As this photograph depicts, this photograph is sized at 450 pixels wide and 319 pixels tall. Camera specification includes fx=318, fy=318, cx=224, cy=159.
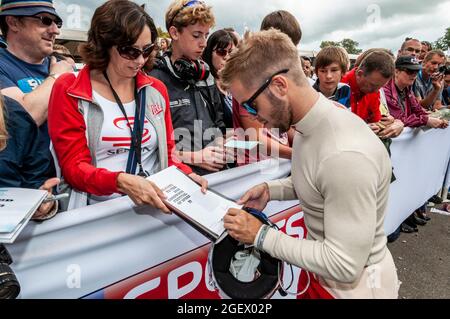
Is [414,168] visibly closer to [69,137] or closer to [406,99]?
[406,99]

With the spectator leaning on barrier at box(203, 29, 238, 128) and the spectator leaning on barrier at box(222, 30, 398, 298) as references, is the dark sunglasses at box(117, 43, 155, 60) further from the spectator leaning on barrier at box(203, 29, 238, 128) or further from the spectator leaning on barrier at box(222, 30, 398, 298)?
the spectator leaning on barrier at box(203, 29, 238, 128)

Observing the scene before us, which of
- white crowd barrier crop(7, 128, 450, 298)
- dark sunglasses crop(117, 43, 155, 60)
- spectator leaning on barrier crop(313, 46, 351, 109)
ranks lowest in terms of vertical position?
white crowd barrier crop(7, 128, 450, 298)

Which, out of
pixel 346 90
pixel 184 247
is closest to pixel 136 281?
pixel 184 247

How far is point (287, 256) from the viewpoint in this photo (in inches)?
48.0

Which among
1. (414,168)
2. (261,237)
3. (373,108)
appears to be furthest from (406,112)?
(261,237)

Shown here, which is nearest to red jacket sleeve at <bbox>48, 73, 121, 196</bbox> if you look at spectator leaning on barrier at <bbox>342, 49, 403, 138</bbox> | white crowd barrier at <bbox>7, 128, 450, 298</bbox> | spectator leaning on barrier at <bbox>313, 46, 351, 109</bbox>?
white crowd barrier at <bbox>7, 128, 450, 298</bbox>

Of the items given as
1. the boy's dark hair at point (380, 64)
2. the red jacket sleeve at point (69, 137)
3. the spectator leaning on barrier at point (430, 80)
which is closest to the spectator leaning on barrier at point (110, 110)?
the red jacket sleeve at point (69, 137)

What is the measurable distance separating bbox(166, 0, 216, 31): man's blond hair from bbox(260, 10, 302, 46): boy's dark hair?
691mm

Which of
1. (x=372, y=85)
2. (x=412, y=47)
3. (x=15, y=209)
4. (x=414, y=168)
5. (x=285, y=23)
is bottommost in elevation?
(x=414, y=168)

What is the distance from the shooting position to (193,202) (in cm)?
134

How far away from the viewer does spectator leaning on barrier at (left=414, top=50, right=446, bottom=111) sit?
502 centimetres

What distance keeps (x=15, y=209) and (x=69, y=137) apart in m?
0.57

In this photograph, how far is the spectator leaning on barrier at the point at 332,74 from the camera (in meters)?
3.13

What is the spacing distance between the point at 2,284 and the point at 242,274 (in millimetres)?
827
